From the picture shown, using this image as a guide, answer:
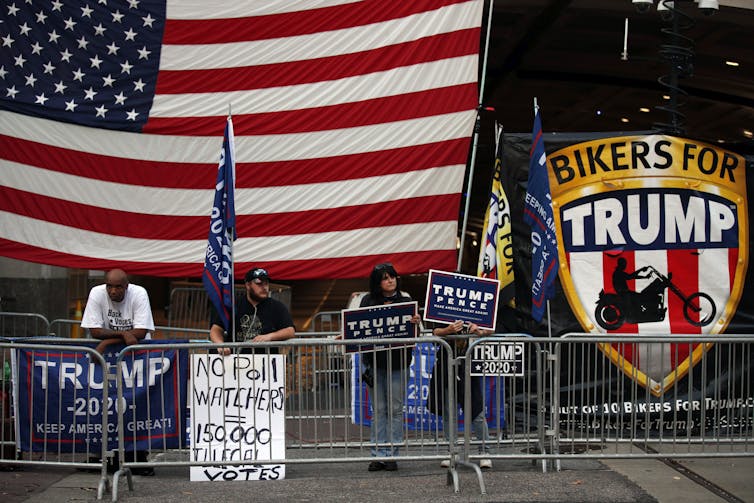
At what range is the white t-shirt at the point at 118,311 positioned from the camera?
8930 mm

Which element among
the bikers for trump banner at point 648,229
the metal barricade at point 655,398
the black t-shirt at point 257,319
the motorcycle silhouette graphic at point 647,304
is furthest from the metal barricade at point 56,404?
the motorcycle silhouette graphic at point 647,304

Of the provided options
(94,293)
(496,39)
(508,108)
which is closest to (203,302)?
(496,39)

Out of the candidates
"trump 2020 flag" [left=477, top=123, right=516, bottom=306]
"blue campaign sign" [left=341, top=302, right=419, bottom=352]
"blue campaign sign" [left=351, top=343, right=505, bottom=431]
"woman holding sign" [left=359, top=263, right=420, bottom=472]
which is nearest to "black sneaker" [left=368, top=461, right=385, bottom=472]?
"woman holding sign" [left=359, top=263, right=420, bottom=472]

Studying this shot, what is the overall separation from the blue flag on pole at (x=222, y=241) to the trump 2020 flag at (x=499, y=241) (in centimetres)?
239

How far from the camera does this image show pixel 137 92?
1064cm

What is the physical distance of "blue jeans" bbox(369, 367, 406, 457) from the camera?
28.5ft

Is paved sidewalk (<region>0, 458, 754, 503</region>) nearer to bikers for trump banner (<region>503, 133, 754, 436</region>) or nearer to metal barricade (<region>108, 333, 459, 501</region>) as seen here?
metal barricade (<region>108, 333, 459, 501</region>)

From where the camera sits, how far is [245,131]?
Result: 10641 mm

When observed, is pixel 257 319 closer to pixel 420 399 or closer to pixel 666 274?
pixel 420 399

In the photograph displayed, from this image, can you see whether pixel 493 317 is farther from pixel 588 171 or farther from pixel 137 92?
pixel 137 92

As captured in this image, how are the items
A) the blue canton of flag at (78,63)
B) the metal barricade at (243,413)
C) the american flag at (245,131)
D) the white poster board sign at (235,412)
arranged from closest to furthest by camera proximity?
the metal barricade at (243,413) → the white poster board sign at (235,412) → the american flag at (245,131) → the blue canton of flag at (78,63)

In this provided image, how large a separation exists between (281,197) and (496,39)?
15273 mm

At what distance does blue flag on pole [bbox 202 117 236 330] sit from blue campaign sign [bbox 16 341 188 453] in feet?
1.80

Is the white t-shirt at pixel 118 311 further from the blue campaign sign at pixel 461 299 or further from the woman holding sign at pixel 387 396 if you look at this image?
the blue campaign sign at pixel 461 299
